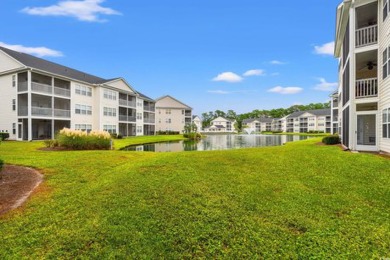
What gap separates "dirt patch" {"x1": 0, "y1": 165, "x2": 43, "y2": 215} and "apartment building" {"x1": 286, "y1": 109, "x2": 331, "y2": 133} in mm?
93841

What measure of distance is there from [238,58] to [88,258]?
43.9 m

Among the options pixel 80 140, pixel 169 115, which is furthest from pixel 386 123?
pixel 169 115

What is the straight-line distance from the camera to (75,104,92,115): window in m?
34.9

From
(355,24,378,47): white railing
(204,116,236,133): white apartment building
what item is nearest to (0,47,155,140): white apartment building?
(355,24,378,47): white railing

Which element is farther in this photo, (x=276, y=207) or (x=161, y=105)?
(x=161, y=105)

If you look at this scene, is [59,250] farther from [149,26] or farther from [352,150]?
[149,26]

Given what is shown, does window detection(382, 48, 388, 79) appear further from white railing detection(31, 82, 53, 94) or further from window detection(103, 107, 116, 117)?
window detection(103, 107, 116, 117)

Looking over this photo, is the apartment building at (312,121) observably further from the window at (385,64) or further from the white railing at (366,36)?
the window at (385,64)

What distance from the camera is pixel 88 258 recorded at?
167 inches

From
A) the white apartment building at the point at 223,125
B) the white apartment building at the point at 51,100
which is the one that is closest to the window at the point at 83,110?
the white apartment building at the point at 51,100

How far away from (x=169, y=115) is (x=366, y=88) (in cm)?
5712

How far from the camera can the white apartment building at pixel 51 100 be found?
28.5m

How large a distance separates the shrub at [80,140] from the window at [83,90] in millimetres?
17448

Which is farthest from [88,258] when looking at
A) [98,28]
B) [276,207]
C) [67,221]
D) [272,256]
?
[98,28]
